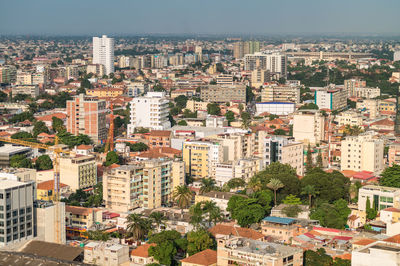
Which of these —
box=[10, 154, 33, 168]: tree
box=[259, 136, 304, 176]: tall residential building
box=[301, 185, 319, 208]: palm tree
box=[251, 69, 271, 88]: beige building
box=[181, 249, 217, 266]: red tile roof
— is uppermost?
box=[251, 69, 271, 88]: beige building

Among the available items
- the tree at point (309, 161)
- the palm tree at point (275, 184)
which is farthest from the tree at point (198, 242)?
the tree at point (309, 161)

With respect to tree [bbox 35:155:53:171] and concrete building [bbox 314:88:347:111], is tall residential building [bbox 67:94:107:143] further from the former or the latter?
concrete building [bbox 314:88:347:111]

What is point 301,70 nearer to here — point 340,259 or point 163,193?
point 163,193

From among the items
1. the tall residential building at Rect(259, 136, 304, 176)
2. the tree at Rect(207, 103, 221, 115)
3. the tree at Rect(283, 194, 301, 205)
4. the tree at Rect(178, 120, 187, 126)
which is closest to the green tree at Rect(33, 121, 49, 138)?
the tree at Rect(178, 120, 187, 126)

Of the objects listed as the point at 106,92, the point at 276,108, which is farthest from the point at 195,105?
the point at 106,92

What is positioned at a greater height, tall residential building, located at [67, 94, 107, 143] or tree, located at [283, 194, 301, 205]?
tall residential building, located at [67, 94, 107, 143]

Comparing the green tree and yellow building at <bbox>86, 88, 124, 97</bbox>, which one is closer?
the green tree

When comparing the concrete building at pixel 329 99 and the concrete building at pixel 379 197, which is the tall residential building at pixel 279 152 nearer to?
the concrete building at pixel 379 197
